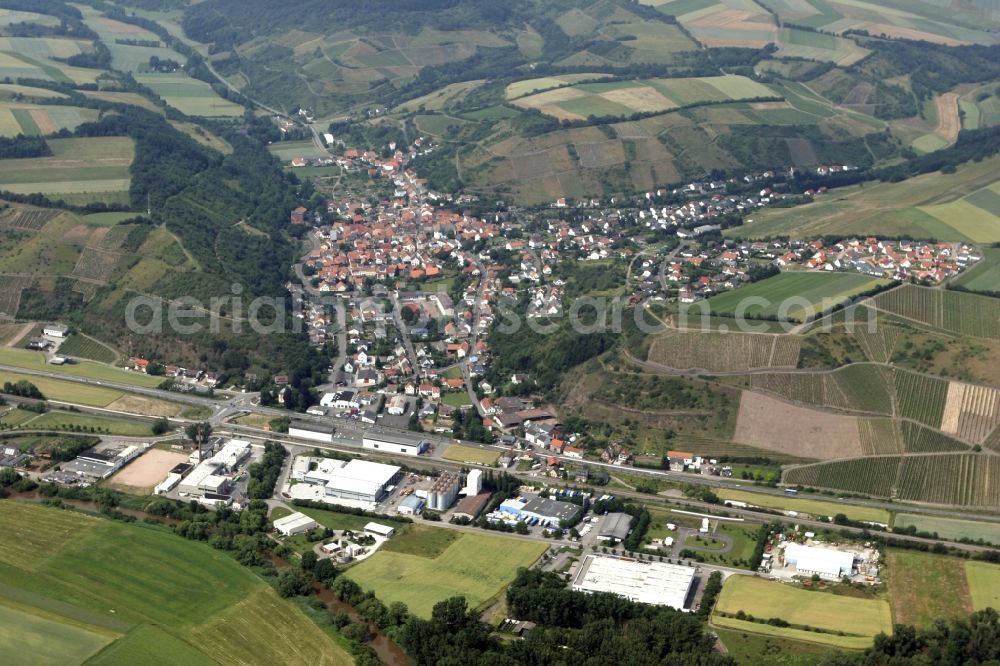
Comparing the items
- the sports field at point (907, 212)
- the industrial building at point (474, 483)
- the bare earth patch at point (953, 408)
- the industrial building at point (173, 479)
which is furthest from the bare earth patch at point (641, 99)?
the industrial building at point (173, 479)

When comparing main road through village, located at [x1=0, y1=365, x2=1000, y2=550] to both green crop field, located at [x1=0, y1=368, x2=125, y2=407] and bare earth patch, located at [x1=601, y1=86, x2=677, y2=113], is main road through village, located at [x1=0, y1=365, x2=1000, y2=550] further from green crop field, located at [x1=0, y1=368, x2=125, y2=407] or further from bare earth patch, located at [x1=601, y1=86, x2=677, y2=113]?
bare earth patch, located at [x1=601, y1=86, x2=677, y2=113]

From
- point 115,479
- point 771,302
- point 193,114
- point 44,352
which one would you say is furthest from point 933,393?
point 193,114

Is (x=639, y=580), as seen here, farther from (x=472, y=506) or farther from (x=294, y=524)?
(x=294, y=524)

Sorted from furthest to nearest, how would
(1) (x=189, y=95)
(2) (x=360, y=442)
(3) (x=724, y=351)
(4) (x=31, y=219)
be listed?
(1) (x=189, y=95), (4) (x=31, y=219), (3) (x=724, y=351), (2) (x=360, y=442)

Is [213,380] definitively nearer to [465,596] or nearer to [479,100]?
[465,596]

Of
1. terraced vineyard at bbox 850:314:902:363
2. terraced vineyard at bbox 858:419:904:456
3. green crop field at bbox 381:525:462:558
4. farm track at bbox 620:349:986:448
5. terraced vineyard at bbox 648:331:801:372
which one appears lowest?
green crop field at bbox 381:525:462:558

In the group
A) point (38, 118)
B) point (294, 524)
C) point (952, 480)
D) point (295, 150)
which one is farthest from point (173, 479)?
point (295, 150)

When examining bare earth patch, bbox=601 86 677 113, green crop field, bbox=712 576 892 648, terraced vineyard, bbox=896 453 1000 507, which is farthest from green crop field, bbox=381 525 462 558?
bare earth patch, bbox=601 86 677 113
